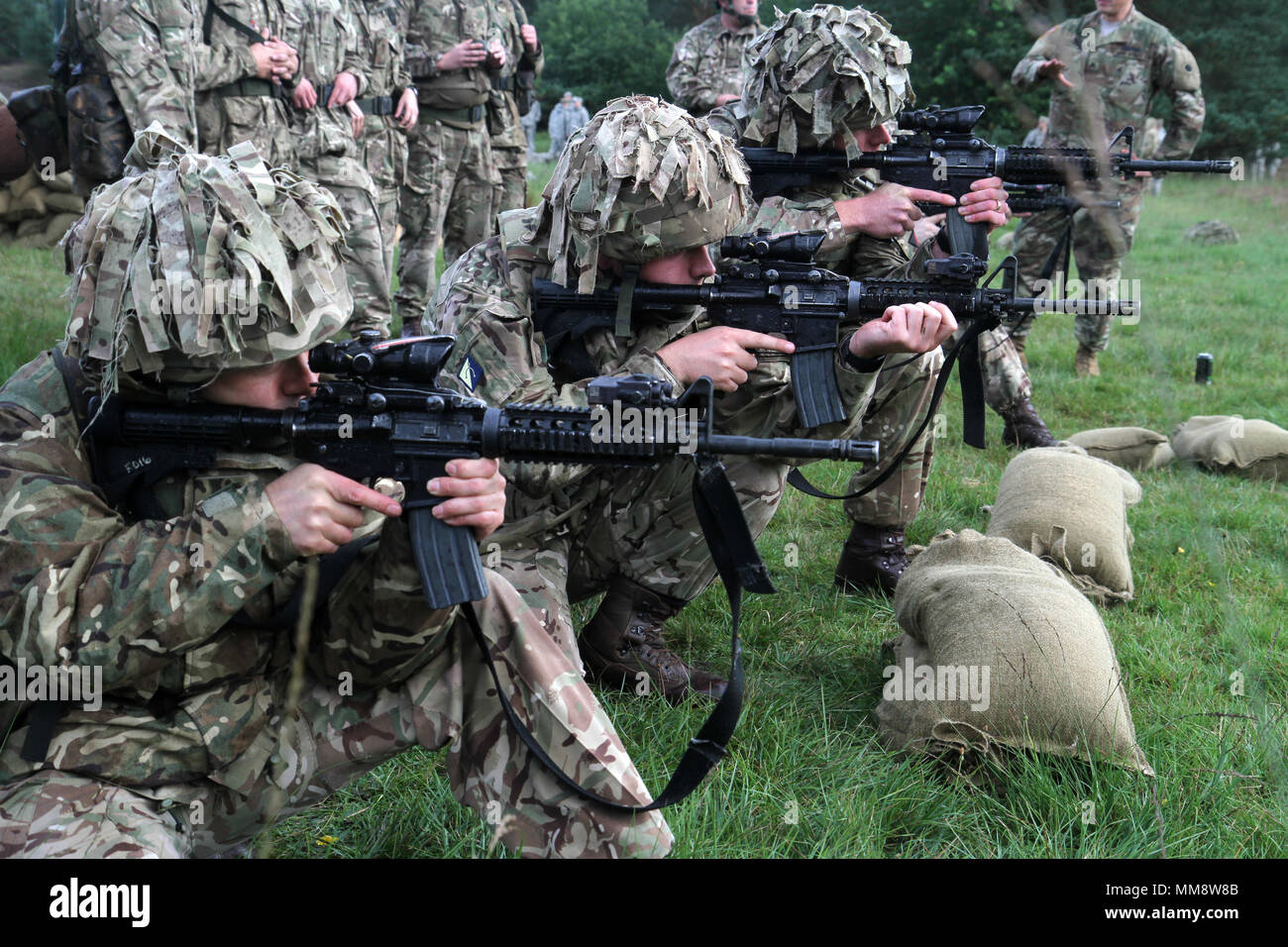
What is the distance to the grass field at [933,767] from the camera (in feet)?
9.34

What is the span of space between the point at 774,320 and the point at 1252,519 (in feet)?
9.87

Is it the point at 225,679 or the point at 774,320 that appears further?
the point at 774,320

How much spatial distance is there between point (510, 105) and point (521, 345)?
581 cm

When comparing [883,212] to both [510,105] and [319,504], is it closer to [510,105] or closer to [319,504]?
[319,504]

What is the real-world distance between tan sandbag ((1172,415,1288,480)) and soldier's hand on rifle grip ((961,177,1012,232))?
6.21 feet

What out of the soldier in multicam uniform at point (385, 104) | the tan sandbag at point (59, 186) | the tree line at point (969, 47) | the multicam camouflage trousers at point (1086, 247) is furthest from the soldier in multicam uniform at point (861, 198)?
the tan sandbag at point (59, 186)

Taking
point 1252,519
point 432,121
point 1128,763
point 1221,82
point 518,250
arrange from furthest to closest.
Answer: point 1221,82
point 432,121
point 1252,519
point 518,250
point 1128,763

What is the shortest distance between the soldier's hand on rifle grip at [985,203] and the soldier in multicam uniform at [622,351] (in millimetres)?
1456

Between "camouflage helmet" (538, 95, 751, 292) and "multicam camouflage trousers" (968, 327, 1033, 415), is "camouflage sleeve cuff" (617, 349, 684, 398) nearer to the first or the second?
"camouflage helmet" (538, 95, 751, 292)

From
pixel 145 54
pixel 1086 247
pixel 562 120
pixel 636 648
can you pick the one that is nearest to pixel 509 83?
pixel 145 54

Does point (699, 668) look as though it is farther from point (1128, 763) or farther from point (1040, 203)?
point (1040, 203)

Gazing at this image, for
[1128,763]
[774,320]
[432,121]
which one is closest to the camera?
[1128,763]
